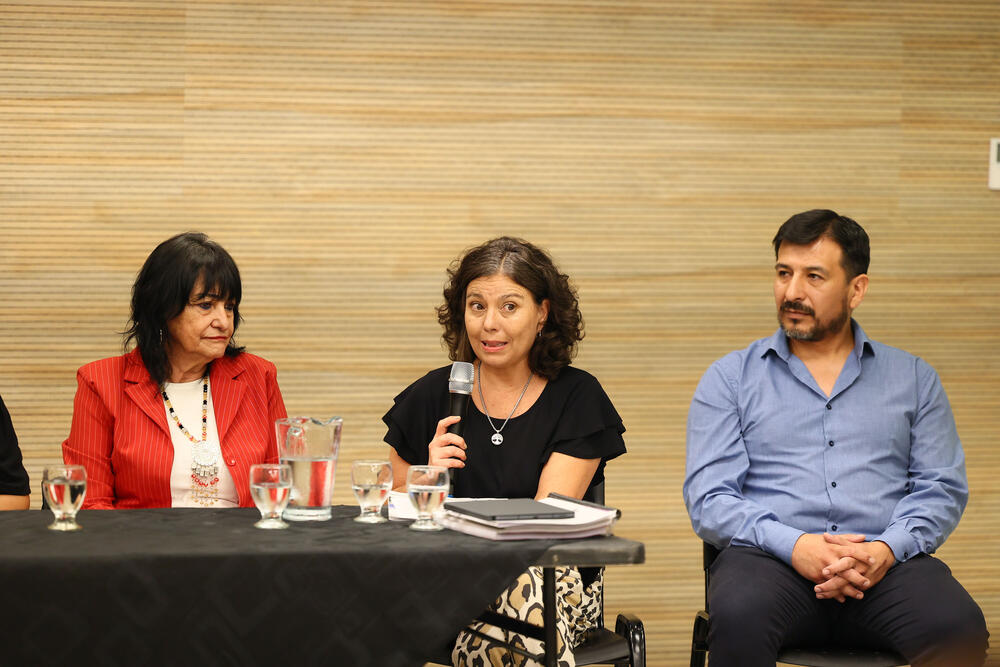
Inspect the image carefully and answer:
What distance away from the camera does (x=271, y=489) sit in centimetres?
195

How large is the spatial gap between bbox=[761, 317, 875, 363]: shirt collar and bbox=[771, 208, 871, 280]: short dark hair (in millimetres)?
169

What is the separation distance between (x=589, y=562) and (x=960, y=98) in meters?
3.04

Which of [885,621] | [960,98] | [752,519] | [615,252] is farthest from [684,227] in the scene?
[885,621]

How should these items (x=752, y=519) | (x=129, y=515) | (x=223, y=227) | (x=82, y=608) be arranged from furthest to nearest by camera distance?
(x=223, y=227)
(x=752, y=519)
(x=129, y=515)
(x=82, y=608)

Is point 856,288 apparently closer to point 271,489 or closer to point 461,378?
point 461,378

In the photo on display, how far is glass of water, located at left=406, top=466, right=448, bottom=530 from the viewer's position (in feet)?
6.48

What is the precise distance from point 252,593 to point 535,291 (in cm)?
126

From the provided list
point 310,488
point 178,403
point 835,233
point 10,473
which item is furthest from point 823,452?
point 10,473

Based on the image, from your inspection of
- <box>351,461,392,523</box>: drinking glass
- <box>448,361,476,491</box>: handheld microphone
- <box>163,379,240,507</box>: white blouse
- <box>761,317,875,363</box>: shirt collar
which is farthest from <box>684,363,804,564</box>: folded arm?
<box>163,379,240,507</box>: white blouse

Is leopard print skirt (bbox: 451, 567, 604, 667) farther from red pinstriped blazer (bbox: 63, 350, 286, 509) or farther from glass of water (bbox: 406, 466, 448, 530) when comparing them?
red pinstriped blazer (bbox: 63, 350, 286, 509)

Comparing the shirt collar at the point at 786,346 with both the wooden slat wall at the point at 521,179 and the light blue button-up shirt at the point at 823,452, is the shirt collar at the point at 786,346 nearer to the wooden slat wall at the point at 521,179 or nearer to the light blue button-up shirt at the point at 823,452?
the light blue button-up shirt at the point at 823,452

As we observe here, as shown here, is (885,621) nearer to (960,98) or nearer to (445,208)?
(445,208)

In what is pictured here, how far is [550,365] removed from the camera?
2.78 meters

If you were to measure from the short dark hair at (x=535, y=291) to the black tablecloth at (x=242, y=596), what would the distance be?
985 millimetres
